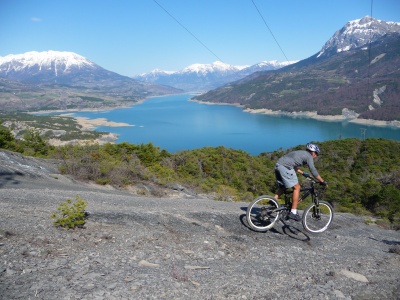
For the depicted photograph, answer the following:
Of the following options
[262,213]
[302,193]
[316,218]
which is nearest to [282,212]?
[262,213]

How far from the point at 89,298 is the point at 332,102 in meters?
162

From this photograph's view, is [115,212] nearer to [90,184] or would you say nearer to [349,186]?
[90,184]

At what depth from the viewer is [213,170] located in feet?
79.9

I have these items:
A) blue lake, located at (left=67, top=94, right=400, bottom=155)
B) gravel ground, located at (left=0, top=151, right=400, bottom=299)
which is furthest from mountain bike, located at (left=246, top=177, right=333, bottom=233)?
blue lake, located at (left=67, top=94, right=400, bottom=155)

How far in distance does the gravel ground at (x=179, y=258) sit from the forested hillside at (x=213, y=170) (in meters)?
5.23

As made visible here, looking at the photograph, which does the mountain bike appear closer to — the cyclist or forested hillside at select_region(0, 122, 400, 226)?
the cyclist

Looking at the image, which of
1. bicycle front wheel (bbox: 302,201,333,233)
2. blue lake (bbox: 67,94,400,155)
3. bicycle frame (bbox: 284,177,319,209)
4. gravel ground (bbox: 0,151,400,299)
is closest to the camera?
gravel ground (bbox: 0,151,400,299)

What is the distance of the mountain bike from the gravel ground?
0.19 meters

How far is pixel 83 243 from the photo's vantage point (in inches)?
167

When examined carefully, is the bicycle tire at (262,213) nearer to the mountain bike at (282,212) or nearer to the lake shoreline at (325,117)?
the mountain bike at (282,212)

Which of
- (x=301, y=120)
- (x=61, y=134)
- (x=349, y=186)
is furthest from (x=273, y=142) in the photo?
(x=349, y=186)

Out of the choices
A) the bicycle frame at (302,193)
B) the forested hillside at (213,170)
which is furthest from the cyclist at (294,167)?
the forested hillside at (213,170)

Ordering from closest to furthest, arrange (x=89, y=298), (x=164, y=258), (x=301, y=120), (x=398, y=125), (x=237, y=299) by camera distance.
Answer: (x=89, y=298), (x=237, y=299), (x=164, y=258), (x=398, y=125), (x=301, y=120)

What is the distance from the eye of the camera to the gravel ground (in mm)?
3285
